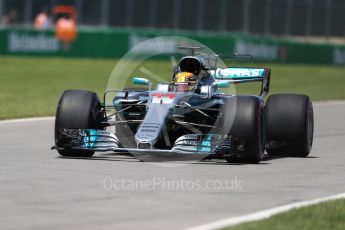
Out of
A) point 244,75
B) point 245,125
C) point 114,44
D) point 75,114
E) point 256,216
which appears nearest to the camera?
point 256,216

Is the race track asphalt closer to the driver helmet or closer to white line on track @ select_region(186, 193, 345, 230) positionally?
white line on track @ select_region(186, 193, 345, 230)

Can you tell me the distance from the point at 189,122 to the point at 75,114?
1446 millimetres

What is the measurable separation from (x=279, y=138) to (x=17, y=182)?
14.7 feet

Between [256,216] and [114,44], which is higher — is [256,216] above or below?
above

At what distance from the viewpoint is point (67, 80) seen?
30.9 meters

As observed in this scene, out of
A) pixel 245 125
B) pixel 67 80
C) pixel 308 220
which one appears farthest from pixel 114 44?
pixel 308 220

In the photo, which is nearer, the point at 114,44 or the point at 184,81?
the point at 184,81

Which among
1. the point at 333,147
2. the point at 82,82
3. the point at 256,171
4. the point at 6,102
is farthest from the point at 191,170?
the point at 82,82

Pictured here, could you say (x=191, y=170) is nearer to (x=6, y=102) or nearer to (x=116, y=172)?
(x=116, y=172)

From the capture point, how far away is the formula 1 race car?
12.2 metres

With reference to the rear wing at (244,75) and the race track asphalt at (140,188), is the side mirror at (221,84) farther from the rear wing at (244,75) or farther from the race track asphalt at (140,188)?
the race track asphalt at (140,188)

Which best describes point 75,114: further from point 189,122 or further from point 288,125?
point 288,125

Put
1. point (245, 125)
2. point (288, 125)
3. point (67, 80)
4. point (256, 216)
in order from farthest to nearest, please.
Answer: point (67, 80)
point (288, 125)
point (245, 125)
point (256, 216)

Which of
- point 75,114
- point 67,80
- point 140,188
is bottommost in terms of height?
point 67,80
